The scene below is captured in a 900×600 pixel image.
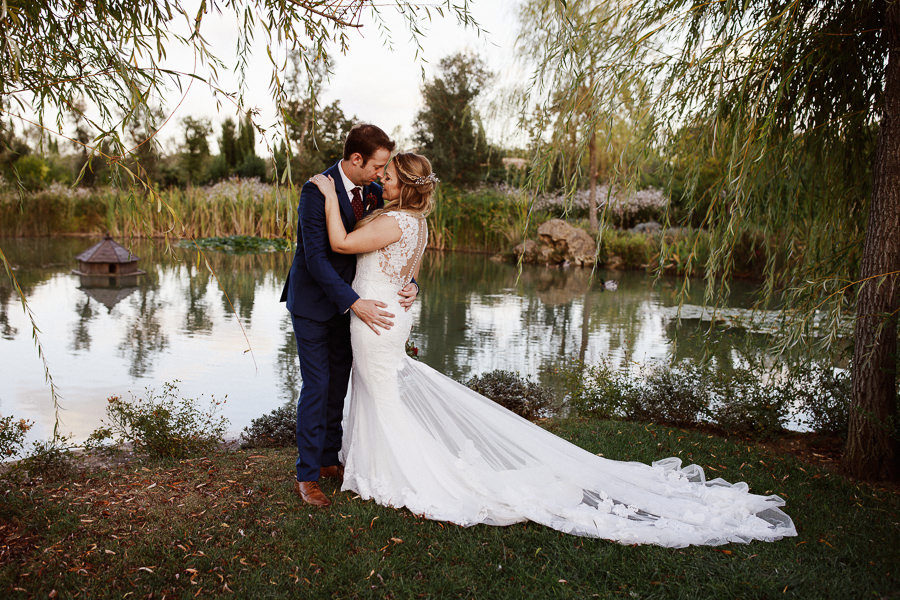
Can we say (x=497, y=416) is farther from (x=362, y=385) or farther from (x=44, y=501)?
(x=44, y=501)

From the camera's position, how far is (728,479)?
354 centimetres

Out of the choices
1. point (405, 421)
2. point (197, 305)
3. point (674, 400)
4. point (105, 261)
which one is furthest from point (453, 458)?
point (105, 261)

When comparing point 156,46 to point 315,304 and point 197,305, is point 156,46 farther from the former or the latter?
point 197,305

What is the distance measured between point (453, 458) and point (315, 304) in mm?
1019

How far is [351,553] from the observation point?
8.49 feet

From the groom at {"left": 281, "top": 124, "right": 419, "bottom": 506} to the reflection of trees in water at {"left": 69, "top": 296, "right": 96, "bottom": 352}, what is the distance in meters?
4.88

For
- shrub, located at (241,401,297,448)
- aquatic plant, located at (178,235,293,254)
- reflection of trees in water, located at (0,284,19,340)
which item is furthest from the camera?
aquatic plant, located at (178,235,293,254)

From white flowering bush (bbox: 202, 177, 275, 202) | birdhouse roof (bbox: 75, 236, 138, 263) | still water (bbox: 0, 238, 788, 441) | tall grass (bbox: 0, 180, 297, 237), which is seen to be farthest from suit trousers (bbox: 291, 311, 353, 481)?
white flowering bush (bbox: 202, 177, 275, 202)

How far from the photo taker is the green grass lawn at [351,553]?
2.33 meters

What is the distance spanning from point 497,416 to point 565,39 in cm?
193

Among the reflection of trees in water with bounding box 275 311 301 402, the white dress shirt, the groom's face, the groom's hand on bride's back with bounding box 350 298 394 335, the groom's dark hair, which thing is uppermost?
the groom's dark hair

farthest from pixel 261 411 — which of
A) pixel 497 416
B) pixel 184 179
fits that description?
pixel 184 179

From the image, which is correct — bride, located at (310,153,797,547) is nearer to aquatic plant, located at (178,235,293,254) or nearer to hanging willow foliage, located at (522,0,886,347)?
hanging willow foliage, located at (522,0,886,347)

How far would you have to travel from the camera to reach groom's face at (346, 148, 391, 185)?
3.13 m
